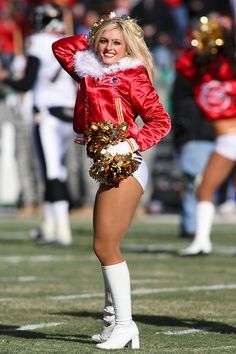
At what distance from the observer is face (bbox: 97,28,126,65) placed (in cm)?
661

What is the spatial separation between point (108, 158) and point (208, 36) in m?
5.45

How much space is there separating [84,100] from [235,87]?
5.34 metres

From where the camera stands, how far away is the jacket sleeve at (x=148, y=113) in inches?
251

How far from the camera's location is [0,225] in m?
17.1

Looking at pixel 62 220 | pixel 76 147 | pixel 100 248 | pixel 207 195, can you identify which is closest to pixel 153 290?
pixel 100 248

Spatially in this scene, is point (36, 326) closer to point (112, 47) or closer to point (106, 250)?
point (106, 250)

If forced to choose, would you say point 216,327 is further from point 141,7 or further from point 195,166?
point 141,7

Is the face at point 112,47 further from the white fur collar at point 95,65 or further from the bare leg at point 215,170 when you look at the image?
the bare leg at point 215,170

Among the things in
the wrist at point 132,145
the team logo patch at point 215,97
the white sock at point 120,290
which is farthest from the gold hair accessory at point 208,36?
the white sock at point 120,290

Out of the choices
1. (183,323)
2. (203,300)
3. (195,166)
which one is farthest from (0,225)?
(183,323)

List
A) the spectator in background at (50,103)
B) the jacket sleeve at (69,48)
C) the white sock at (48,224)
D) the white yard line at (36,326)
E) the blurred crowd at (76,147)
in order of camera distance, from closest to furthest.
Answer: the jacket sleeve at (69,48) → the white yard line at (36,326) → the spectator in background at (50,103) → the white sock at (48,224) → the blurred crowd at (76,147)

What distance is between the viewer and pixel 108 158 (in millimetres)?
6352

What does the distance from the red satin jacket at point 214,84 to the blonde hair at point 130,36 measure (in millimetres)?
4950

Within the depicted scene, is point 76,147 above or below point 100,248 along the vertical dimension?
below
